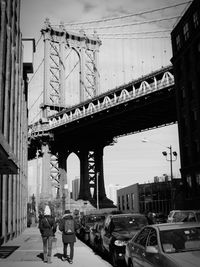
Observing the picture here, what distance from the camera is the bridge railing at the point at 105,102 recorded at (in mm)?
54219

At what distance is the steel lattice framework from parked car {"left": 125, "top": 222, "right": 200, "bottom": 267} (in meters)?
67.6

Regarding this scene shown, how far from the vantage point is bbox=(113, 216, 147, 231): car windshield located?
1261 cm

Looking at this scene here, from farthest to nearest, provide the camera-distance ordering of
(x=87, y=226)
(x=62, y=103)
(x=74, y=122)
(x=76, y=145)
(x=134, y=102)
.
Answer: (x=76, y=145) < (x=62, y=103) < (x=74, y=122) < (x=134, y=102) < (x=87, y=226)

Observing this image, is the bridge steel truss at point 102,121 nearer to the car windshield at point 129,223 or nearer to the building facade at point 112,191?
the car windshield at point 129,223

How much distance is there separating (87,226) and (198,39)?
28.9 m

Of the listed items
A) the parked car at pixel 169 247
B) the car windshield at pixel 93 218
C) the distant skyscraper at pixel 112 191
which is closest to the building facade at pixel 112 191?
the distant skyscraper at pixel 112 191

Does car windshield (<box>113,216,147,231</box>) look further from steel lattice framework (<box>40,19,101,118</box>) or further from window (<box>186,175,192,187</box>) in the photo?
steel lattice framework (<box>40,19,101,118</box>)

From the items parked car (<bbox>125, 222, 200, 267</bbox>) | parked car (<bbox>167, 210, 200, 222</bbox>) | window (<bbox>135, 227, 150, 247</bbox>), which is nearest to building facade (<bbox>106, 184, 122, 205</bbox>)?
parked car (<bbox>167, 210, 200, 222</bbox>)

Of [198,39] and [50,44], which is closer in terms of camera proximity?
[198,39]

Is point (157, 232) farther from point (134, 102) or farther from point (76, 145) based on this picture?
point (76, 145)

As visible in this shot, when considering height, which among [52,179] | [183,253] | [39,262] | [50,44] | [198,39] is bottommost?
[39,262]

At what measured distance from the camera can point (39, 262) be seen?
1205 cm

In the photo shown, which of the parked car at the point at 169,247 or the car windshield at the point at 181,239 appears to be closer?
the parked car at the point at 169,247

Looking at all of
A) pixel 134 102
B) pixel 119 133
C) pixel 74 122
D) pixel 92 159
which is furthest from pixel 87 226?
pixel 92 159
